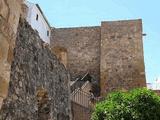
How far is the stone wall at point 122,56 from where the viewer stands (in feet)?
75.1

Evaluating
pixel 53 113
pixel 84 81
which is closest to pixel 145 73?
pixel 84 81

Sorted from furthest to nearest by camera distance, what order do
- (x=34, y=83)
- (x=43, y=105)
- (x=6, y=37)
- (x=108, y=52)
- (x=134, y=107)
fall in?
(x=108, y=52), (x=134, y=107), (x=43, y=105), (x=34, y=83), (x=6, y=37)

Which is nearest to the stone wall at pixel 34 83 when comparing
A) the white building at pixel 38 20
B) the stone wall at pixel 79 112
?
the stone wall at pixel 79 112

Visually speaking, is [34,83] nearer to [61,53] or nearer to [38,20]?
[61,53]

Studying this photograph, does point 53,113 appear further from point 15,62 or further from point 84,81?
point 84,81

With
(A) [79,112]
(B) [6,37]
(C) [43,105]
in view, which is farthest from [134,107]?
(B) [6,37]

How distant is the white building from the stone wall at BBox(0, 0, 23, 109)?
1737 cm

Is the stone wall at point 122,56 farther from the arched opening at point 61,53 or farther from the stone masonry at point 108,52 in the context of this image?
the arched opening at point 61,53

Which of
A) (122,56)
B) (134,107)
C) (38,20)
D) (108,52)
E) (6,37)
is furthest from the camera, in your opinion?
(108,52)

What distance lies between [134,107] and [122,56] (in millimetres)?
13830

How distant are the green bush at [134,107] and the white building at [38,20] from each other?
11007 millimetres

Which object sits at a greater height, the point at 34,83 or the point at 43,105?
the point at 34,83

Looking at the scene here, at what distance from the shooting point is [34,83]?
7133mm

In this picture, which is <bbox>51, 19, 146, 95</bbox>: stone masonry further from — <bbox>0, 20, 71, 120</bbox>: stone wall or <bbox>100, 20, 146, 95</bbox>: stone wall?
<bbox>0, 20, 71, 120</bbox>: stone wall
